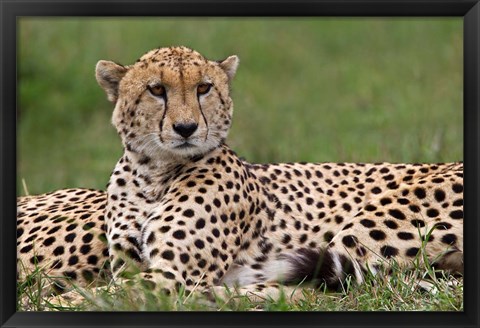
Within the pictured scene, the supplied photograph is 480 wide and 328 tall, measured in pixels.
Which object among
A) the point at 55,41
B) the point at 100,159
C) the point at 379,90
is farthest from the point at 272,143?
the point at 55,41

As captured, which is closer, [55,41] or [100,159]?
[100,159]

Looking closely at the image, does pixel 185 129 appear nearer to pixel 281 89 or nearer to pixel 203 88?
pixel 203 88

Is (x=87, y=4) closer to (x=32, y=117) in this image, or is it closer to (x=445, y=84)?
(x=32, y=117)

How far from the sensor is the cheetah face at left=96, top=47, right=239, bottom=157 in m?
3.50

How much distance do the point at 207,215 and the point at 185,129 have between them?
294 millimetres

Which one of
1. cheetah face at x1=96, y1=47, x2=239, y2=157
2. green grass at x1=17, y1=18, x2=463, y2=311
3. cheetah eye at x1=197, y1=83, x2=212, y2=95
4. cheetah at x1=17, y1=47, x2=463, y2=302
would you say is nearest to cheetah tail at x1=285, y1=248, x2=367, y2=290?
cheetah at x1=17, y1=47, x2=463, y2=302

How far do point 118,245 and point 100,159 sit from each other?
151 inches

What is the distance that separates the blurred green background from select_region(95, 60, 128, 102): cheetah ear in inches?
95.3

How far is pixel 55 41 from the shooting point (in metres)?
9.06

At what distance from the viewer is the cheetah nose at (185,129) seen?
3453 millimetres

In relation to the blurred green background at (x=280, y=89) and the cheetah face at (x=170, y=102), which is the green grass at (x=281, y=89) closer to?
the blurred green background at (x=280, y=89)

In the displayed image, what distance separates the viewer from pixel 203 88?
11.8ft

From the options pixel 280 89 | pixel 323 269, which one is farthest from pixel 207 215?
pixel 280 89
